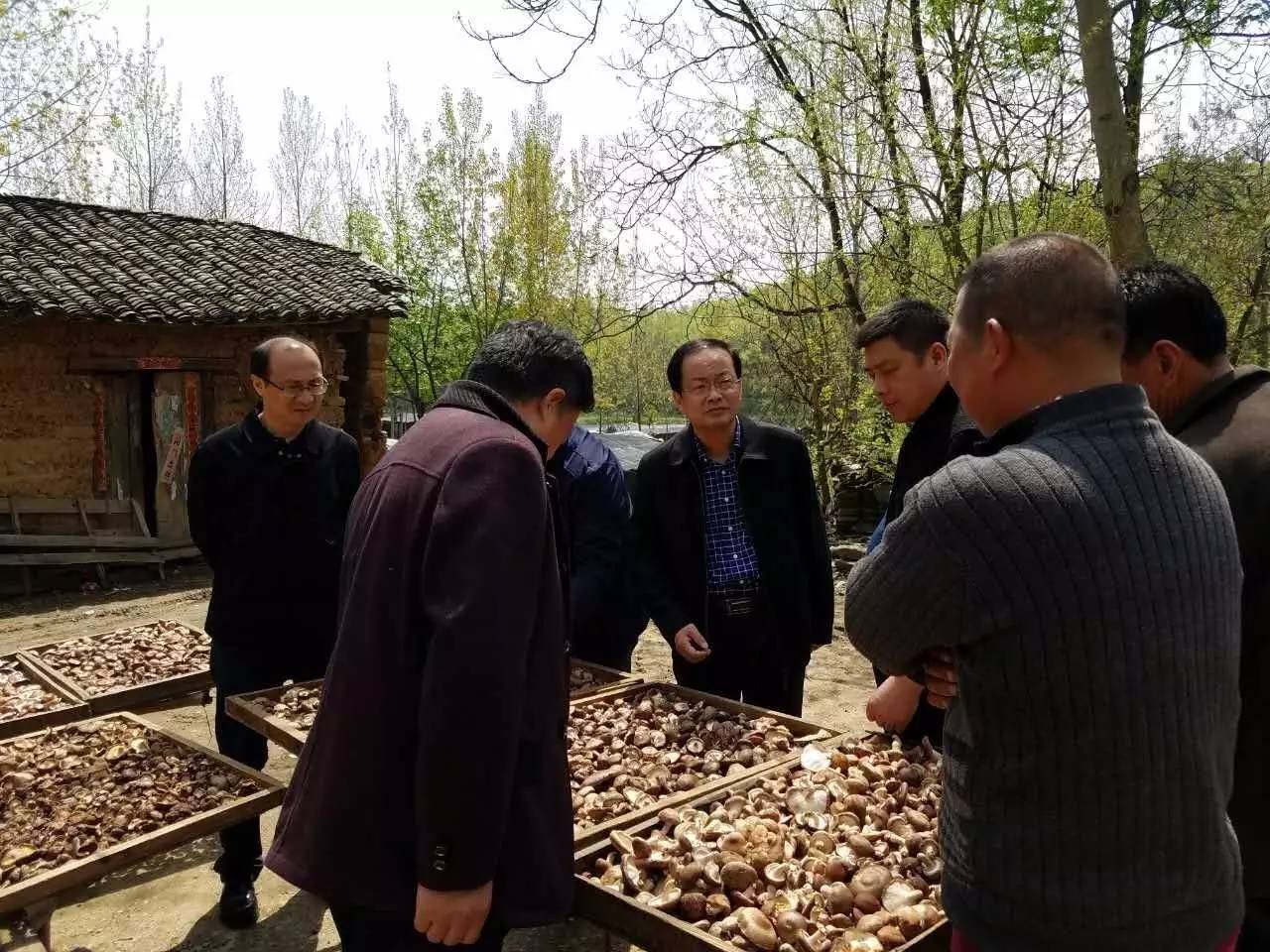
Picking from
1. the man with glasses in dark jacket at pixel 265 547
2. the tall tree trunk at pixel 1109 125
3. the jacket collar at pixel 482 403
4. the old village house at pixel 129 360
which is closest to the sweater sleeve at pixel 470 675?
the jacket collar at pixel 482 403

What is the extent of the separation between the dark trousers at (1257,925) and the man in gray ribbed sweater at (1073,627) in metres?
0.50

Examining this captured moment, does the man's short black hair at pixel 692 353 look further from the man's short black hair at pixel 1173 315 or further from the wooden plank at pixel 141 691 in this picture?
the wooden plank at pixel 141 691

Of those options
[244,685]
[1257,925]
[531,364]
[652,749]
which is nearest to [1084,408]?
[531,364]

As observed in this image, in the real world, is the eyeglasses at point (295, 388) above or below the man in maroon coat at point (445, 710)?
above

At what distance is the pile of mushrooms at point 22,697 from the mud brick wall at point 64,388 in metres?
7.31

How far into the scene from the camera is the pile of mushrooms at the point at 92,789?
2516mm

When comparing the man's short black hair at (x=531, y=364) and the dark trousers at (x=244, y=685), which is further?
the dark trousers at (x=244, y=685)

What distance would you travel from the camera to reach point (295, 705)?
3.00 metres

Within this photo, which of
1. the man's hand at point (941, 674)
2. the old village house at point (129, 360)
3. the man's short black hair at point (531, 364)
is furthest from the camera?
the old village house at point (129, 360)

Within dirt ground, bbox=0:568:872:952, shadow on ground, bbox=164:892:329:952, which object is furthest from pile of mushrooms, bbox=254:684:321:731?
shadow on ground, bbox=164:892:329:952

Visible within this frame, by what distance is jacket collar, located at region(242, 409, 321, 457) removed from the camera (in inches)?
134

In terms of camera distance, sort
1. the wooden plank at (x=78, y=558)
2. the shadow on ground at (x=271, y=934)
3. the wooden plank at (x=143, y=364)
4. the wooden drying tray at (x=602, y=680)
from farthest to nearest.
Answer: the wooden plank at (x=143, y=364) < the wooden plank at (x=78, y=558) < the shadow on ground at (x=271, y=934) < the wooden drying tray at (x=602, y=680)

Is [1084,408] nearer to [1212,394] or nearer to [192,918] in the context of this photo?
[1212,394]

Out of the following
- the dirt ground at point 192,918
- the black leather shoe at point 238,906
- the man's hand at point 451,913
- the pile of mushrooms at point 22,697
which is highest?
the man's hand at point 451,913
